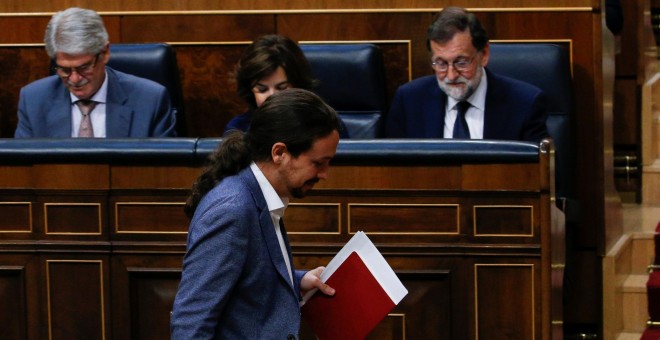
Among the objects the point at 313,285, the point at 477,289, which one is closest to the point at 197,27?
the point at 477,289

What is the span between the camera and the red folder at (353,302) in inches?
71.8

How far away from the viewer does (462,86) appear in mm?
2842

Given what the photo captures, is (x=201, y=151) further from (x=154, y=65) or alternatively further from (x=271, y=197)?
(x=154, y=65)

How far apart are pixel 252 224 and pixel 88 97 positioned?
1.40 meters

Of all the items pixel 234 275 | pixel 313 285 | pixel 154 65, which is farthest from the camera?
pixel 154 65

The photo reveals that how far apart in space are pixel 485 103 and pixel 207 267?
1394mm

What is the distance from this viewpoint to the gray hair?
2.88 m

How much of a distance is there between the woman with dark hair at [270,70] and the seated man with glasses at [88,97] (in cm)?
21

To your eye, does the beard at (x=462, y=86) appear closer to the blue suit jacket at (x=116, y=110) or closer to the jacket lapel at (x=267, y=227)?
the blue suit jacket at (x=116, y=110)

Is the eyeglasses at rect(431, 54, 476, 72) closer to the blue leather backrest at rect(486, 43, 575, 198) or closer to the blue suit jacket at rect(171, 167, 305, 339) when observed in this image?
the blue leather backrest at rect(486, 43, 575, 198)

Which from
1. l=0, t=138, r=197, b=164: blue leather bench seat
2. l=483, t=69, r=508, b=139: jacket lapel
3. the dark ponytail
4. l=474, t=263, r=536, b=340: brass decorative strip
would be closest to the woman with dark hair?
l=483, t=69, r=508, b=139: jacket lapel

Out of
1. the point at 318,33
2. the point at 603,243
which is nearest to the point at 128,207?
the point at 318,33

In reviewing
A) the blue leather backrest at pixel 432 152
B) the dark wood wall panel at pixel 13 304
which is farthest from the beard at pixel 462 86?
the dark wood wall panel at pixel 13 304

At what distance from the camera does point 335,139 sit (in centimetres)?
169
